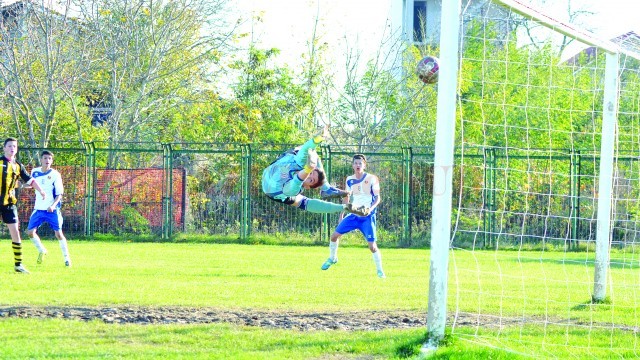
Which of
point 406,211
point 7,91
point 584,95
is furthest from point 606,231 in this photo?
point 584,95

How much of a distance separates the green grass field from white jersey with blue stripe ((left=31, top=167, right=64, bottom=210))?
118cm

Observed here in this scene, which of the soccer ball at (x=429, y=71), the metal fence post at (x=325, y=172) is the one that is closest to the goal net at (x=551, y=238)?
the soccer ball at (x=429, y=71)

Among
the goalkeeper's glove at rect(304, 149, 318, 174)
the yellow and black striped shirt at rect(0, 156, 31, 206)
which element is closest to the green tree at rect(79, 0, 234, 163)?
the yellow and black striped shirt at rect(0, 156, 31, 206)

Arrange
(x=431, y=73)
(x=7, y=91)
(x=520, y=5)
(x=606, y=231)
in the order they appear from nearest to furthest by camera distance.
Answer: (x=520, y=5) → (x=431, y=73) → (x=606, y=231) → (x=7, y=91)

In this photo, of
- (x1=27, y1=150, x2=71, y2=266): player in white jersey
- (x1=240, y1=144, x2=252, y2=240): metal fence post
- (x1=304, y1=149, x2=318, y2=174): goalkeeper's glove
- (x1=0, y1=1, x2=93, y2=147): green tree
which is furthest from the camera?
(x1=0, y1=1, x2=93, y2=147): green tree

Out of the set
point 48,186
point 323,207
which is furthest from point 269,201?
point 323,207

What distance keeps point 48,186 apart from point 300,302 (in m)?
7.85

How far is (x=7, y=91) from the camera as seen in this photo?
28.0 metres

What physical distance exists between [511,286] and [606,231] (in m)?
3.28

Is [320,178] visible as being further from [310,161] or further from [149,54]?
[149,54]

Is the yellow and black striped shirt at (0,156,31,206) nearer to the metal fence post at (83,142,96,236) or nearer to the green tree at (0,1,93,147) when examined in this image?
the metal fence post at (83,142,96,236)

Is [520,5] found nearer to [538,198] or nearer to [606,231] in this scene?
[606,231]

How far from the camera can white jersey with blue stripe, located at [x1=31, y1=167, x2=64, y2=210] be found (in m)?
17.2

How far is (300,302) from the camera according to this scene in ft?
38.2
